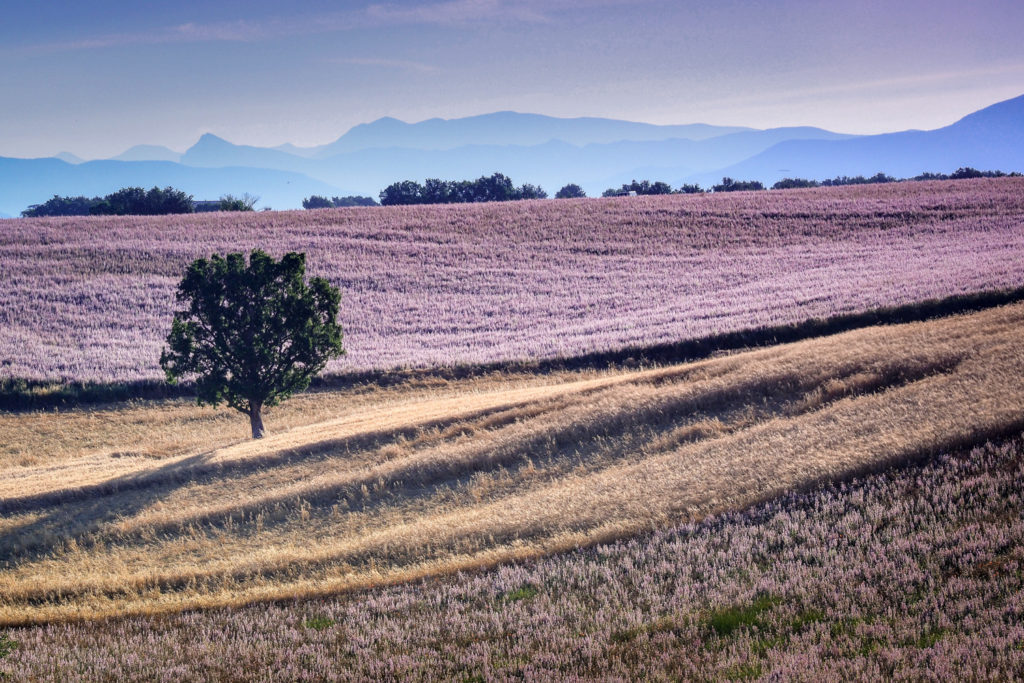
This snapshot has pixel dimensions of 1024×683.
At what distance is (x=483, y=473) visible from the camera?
17.5 m

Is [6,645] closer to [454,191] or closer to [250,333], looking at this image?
[250,333]

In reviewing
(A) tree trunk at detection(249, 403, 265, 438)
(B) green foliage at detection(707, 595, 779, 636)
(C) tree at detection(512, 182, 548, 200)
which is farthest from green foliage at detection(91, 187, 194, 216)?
(B) green foliage at detection(707, 595, 779, 636)

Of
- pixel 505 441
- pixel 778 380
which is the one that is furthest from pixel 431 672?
pixel 778 380

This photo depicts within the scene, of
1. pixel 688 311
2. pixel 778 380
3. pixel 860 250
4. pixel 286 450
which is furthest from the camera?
pixel 860 250

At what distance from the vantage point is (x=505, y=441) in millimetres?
18906

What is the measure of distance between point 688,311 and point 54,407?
32.1m

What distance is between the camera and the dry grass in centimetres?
1244

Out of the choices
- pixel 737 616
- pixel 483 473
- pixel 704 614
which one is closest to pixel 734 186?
pixel 483 473

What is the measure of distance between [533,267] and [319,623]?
45820mm

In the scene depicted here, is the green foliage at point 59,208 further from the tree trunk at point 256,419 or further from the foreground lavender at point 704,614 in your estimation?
the foreground lavender at point 704,614

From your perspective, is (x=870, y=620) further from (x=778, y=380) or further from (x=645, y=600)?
(x=778, y=380)

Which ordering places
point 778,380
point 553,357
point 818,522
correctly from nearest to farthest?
point 818,522 → point 778,380 → point 553,357

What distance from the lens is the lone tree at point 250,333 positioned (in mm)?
26453

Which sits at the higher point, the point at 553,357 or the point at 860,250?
the point at 860,250
